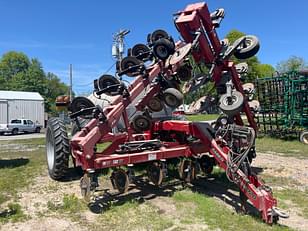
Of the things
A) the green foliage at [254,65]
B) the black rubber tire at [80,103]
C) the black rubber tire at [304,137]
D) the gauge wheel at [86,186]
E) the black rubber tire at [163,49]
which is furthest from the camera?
the green foliage at [254,65]

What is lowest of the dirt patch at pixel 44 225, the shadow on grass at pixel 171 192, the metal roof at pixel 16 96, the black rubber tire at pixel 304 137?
the dirt patch at pixel 44 225

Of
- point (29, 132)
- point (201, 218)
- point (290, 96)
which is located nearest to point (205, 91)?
point (201, 218)

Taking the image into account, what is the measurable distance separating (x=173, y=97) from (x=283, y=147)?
951 cm

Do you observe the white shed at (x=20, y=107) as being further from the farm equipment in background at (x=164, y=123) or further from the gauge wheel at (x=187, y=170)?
the gauge wheel at (x=187, y=170)

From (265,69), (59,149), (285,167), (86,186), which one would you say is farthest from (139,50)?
(265,69)

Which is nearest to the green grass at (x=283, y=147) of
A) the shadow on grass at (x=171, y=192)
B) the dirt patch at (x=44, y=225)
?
the shadow on grass at (x=171, y=192)

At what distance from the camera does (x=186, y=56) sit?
273 inches

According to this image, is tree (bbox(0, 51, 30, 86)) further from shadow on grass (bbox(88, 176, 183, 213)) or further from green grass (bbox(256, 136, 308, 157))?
shadow on grass (bbox(88, 176, 183, 213))

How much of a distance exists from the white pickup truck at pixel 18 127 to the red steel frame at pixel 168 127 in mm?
27459

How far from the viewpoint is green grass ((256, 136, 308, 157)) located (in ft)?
43.5

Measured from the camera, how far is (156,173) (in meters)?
6.98

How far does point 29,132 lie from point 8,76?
53999 millimetres

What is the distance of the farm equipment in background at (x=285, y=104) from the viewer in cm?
1692

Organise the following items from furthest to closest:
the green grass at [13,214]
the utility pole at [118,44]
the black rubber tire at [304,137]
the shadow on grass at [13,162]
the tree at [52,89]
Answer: the tree at [52,89], the utility pole at [118,44], the black rubber tire at [304,137], the shadow on grass at [13,162], the green grass at [13,214]
